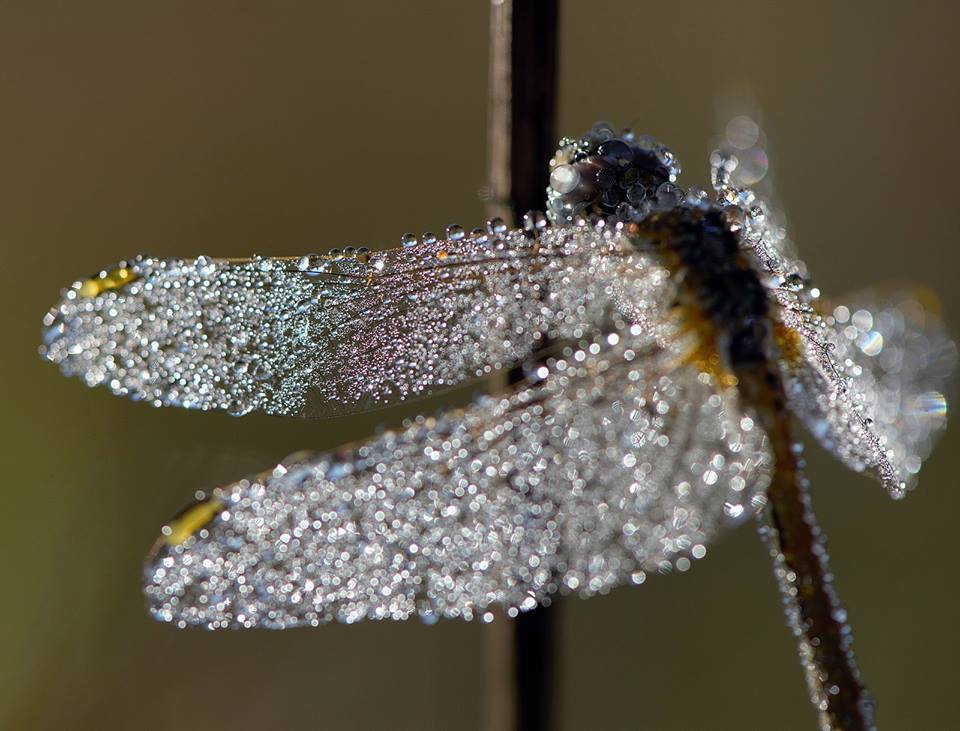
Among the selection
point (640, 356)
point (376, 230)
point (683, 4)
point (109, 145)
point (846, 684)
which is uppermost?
point (683, 4)

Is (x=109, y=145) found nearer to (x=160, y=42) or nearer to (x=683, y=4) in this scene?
(x=160, y=42)

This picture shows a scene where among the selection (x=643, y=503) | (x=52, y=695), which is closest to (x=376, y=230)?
(x=52, y=695)

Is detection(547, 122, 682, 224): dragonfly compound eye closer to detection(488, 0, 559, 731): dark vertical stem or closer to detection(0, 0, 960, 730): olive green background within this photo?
detection(488, 0, 559, 731): dark vertical stem

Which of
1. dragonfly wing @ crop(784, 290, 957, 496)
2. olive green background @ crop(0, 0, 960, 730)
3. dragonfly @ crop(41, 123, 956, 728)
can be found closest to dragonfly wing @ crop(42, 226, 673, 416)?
dragonfly @ crop(41, 123, 956, 728)

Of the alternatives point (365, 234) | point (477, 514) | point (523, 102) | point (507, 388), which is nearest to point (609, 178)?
point (523, 102)

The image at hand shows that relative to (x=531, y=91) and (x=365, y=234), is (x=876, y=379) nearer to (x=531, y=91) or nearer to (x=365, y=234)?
(x=531, y=91)

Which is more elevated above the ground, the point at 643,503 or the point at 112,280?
the point at 112,280

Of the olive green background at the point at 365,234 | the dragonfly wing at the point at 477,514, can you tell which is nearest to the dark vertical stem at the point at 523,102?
the dragonfly wing at the point at 477,514
